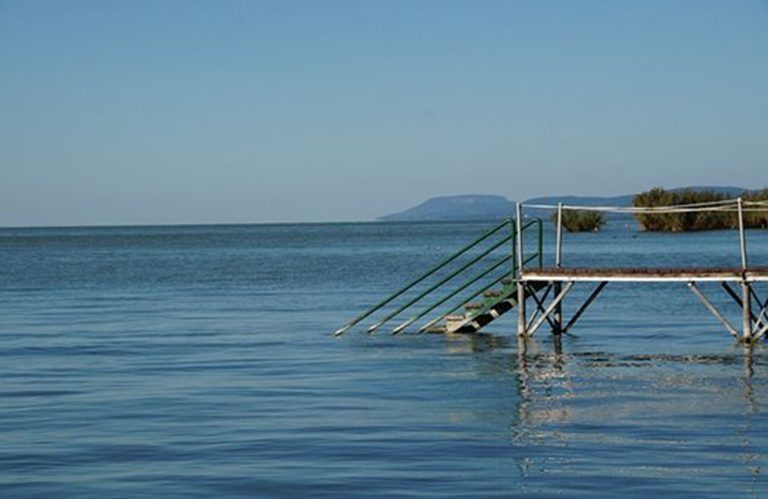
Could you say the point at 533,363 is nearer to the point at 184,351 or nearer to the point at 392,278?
the point at 184,351

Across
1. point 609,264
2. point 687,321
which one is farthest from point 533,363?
point 609,264

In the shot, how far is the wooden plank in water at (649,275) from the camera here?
2758 cm

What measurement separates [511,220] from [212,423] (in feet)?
41.3

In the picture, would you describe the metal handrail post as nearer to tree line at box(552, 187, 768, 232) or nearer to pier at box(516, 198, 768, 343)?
pier at box(516, 198, 768, 343)

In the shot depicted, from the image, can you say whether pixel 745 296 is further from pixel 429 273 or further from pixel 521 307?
pixel 429 273

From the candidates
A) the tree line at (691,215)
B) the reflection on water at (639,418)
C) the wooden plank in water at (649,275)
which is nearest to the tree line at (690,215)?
the tree line at (691,215)

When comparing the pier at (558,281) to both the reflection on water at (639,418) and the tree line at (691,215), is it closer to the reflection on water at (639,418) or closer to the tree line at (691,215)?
the reflection on water at (639,418)

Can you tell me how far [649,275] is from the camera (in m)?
28.2

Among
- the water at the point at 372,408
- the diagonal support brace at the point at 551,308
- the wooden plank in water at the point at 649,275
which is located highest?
the wooden plank in water at the point at 649,275

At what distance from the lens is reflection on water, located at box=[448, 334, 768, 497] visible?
15.8 meters

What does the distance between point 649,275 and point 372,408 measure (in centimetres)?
876

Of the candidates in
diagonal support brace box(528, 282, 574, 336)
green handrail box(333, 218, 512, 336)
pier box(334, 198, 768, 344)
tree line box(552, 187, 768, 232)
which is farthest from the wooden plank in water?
tree line box(552, 187, 768, 232)

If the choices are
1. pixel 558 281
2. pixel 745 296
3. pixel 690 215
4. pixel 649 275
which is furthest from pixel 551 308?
pixel 690 215

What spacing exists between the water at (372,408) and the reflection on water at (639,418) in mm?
48
